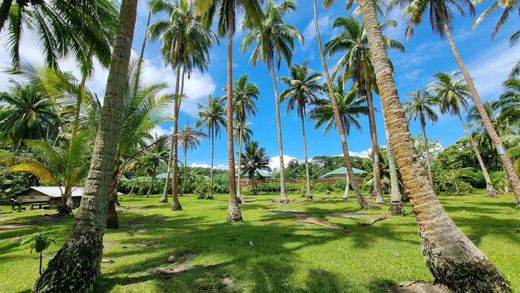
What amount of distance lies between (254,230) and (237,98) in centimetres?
2095

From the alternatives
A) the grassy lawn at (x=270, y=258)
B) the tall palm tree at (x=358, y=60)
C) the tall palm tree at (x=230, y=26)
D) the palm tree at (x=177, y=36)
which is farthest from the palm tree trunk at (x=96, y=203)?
the tall palm tree at (x=358, y=60)

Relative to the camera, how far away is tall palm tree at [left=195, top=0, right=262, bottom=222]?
1054 centimetres

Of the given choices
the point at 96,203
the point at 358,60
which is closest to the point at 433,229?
the point at 96,203

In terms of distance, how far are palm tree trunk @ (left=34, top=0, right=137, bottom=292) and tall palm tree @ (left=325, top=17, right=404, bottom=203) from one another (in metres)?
15.3

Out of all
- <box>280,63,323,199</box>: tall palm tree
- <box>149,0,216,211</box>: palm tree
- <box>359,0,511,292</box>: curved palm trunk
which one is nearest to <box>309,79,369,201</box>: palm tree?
<box>280,63,323,199</box>: tall palm tree

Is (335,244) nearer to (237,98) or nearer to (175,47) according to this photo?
(175,47)

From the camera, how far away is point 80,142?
1188 cm

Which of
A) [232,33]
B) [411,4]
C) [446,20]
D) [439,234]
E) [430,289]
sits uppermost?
[411,4]

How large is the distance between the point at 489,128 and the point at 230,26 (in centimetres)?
1219

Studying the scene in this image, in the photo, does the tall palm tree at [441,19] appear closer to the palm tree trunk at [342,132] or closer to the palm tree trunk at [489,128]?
the palm tree trunk at [489,128]

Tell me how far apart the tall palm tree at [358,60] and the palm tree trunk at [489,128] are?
4.80 metres

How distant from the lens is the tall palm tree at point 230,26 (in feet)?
34.6

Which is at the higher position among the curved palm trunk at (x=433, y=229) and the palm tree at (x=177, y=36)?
the palm tree at (x=177, y=36)

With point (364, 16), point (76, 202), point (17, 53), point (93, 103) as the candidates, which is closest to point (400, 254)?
point (364, 16)
